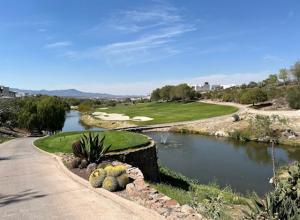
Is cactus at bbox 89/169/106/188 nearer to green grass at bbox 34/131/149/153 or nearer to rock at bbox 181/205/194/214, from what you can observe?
rock at bbox 181/205/194/214

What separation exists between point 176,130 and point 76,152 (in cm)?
4956

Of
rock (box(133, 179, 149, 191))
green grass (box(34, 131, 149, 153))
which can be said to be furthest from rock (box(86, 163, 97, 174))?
green grass (box(34, 131, 149, 153))

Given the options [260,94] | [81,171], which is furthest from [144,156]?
[260,94]

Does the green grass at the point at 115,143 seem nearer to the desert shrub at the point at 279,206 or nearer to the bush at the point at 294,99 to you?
the desert shrub at the point at 279,206

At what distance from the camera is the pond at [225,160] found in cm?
2658

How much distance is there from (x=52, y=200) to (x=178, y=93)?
427 ft

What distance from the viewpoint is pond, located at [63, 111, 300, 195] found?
2658cm

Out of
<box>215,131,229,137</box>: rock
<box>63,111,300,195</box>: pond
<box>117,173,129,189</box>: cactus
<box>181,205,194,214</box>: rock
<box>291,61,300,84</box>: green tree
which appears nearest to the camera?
<box>181,205,194,214</box>: rock

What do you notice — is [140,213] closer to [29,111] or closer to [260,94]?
[29,111]

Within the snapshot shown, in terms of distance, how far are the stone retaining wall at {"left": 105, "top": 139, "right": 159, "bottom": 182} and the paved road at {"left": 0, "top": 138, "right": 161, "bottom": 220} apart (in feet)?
12.0

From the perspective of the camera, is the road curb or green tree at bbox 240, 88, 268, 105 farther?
green tree at bbox 240, 88, 268, 105

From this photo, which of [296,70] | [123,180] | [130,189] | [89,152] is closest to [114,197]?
[130,189]

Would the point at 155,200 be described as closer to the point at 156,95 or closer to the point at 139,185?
the point at 139,185

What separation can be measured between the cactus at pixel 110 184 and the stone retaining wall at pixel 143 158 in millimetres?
6233
